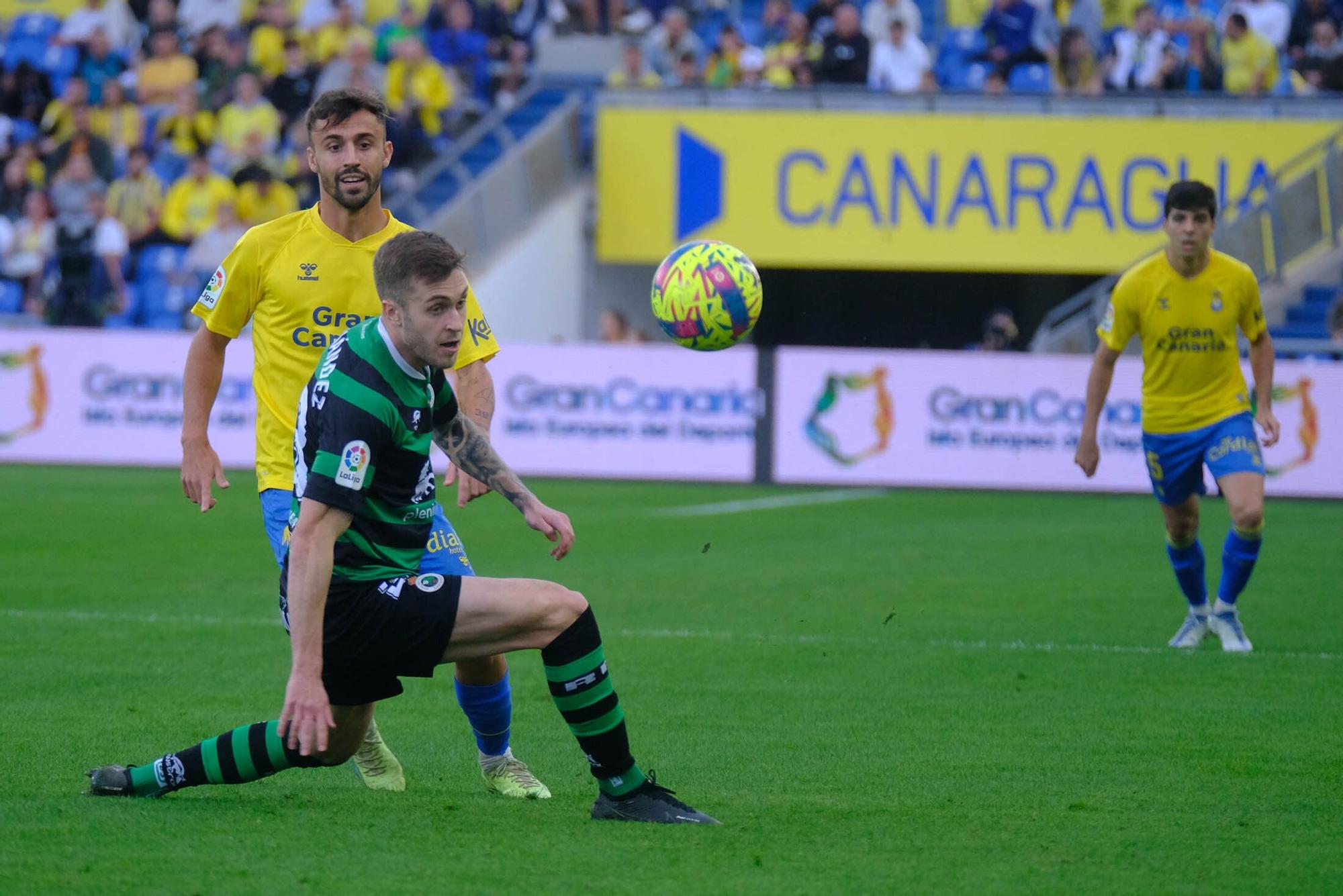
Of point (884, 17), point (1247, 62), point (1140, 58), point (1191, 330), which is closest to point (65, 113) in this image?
point (884, 17)

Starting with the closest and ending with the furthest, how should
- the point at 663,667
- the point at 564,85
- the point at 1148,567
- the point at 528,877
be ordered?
the point at 528,877
the point at 663,667
the point at 1148,567
the point at 564,85

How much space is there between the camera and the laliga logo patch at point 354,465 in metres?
4.88

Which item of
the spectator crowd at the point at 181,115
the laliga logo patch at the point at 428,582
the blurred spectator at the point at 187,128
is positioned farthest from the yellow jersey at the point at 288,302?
the blurred spectator at the point at 187,128

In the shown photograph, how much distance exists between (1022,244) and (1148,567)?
10.3m

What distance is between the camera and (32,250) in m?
23.4

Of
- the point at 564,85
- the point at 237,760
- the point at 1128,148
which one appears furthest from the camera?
the point at 564,85

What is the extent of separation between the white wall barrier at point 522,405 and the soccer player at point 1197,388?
30.6ft

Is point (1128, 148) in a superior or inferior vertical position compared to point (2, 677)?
superior

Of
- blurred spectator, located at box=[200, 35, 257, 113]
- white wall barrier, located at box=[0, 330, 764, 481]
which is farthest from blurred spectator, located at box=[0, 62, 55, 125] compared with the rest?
white wall barrier, located at box=[0, 330, 764, 481]

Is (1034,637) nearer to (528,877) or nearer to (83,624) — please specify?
(83,624)

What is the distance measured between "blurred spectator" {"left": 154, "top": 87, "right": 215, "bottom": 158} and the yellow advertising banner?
530 centimetres

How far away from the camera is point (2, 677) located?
8.18 metres

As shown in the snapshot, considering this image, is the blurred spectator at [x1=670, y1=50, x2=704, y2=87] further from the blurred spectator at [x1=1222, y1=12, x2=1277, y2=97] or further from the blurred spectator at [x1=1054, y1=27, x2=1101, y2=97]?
the blurred spectator at [x1=1222, y1=12, x2=1277, y2=97]

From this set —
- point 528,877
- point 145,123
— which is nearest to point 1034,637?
point 528,877
